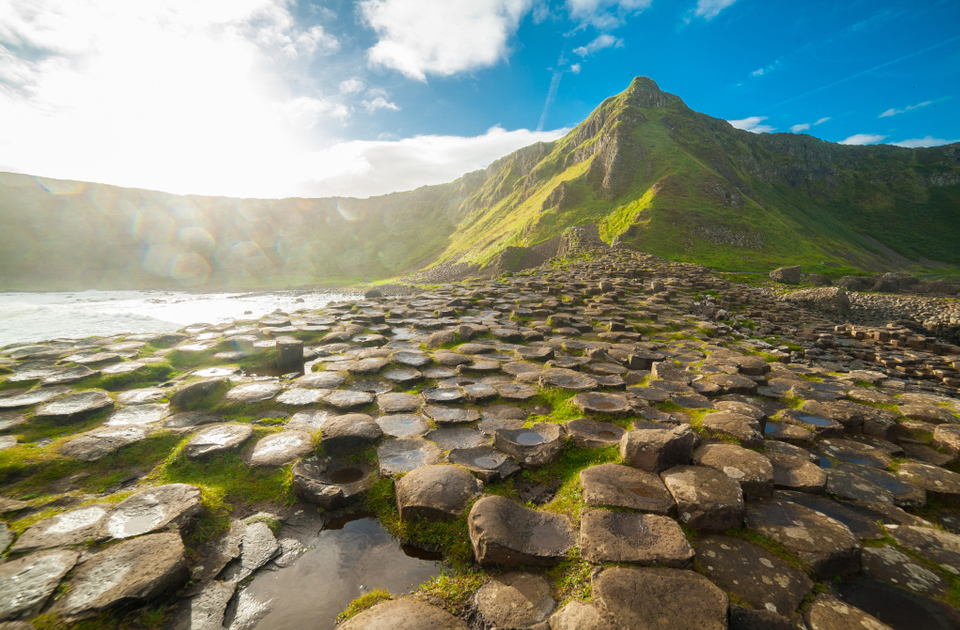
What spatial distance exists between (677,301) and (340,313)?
14.4m

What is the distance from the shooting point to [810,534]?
9.00 ft

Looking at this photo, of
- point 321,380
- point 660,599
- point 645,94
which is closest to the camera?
point 660,599

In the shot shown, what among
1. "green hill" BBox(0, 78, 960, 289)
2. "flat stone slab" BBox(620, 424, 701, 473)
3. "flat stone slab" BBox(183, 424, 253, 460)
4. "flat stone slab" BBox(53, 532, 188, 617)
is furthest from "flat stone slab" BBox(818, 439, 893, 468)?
"green hill" BBox(0, 78, 960, 289)

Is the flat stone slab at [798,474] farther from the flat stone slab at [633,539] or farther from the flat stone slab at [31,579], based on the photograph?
the flat stone slab at [31,579]

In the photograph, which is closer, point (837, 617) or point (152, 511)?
point (837, 617)

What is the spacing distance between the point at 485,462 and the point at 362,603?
1676 millimetres

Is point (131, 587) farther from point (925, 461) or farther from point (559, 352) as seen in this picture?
point (925, 461)

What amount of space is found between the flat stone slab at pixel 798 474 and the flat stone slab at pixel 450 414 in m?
3.34

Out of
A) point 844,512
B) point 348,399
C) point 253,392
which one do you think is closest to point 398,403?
point 348,399

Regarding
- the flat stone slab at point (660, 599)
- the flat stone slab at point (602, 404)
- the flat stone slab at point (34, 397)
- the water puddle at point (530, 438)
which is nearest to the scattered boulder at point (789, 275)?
the flat stone slab at point (602, 404)

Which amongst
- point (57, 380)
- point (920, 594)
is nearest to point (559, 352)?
point (920, 594)

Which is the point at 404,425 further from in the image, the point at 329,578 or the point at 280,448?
the point at 329,578

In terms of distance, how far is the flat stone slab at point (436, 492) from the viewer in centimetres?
310

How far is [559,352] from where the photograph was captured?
7.96m
